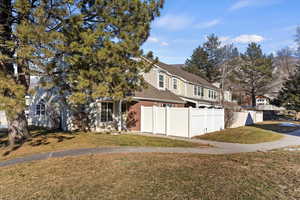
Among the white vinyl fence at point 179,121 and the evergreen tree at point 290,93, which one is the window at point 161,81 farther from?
the evergreen tree at point 290,93

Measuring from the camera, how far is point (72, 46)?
786cm

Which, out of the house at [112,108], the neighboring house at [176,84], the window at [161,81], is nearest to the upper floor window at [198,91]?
the neighboring house at [176,84]

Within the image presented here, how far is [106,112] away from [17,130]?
5.99 m

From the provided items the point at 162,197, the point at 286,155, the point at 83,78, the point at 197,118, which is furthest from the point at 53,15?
the point at 286,155

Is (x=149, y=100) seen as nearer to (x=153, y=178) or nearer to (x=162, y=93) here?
(x=162, y=93)

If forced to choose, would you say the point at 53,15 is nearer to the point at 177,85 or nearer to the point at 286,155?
the point at 286,155

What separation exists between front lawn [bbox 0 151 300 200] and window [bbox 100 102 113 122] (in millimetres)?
7587

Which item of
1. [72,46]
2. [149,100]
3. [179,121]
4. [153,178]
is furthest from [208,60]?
[153,178]

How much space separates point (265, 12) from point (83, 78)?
1538 cm

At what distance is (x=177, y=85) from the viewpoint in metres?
23.1

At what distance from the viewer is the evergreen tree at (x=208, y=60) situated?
153 ft

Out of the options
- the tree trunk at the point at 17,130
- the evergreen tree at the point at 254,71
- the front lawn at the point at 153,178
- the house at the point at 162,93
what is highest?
the evergreen tree at the point at 254,71

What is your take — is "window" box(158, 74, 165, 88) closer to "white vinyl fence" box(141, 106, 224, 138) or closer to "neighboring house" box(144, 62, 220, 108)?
"neighboring house" box(144, 62, 220, 108)

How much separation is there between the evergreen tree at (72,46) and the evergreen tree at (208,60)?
37.4 meters
